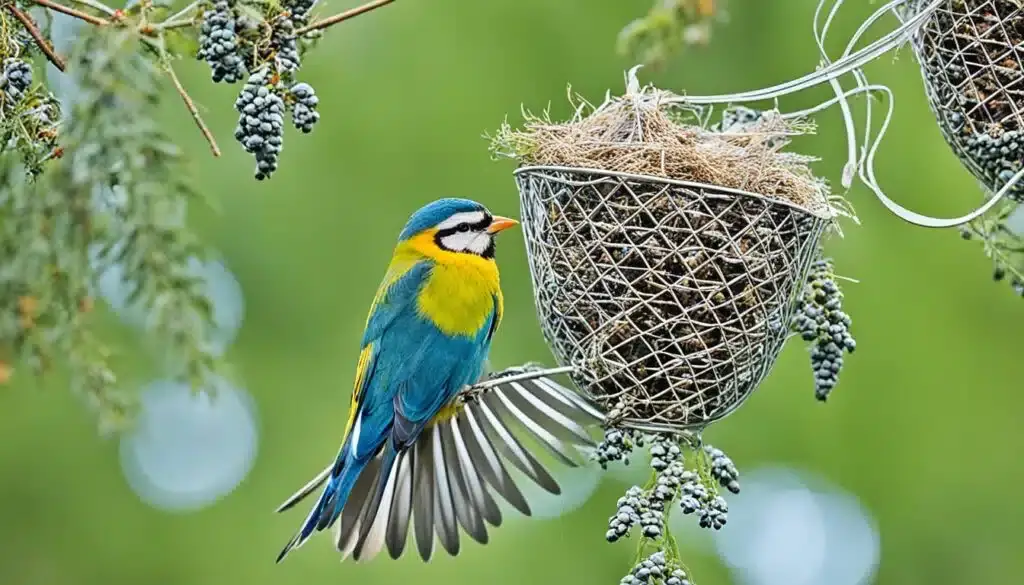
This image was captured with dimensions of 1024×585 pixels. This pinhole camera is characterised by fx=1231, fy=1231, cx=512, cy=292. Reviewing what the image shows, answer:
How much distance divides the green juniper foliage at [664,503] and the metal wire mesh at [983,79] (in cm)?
73

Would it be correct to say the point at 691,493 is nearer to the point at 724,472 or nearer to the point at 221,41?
the point at 724,472

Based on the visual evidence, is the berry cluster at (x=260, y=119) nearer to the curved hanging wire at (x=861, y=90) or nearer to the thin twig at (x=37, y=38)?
the thin twig at (x=37, y=38)

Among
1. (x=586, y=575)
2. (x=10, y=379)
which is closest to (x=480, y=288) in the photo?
(x=10, y=379)

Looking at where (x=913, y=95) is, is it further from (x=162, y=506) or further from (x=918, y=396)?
(x=162, y=506)

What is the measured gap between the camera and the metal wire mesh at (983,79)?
2109mm

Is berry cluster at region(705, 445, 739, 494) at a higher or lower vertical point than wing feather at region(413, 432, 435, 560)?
lower

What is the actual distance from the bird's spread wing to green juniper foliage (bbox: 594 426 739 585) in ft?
1.06

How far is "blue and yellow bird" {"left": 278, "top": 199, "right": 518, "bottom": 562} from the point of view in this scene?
2461 millimetres

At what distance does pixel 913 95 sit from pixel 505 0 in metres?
1.62

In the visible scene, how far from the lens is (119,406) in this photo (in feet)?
4.74

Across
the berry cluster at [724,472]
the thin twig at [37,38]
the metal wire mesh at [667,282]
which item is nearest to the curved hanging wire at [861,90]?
the metal wire mesh at [667,282]


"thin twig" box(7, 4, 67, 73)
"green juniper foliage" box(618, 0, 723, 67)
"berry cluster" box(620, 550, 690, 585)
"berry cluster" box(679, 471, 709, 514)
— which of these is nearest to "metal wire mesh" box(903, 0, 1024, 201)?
"green juniper foliage" box(618, 0, 723, 67)

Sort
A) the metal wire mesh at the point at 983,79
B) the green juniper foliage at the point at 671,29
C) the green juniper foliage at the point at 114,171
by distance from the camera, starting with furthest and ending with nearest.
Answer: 1. the green juniper foliage at the point at 671,29
2. the metal wire mesh at the point at 983,79
3. the green juniper foliage at the point at 114,171

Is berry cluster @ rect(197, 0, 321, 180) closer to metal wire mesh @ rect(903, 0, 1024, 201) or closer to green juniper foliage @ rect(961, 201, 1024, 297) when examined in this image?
metal wire mesh @ rect(903, 0, 1024, 201)
